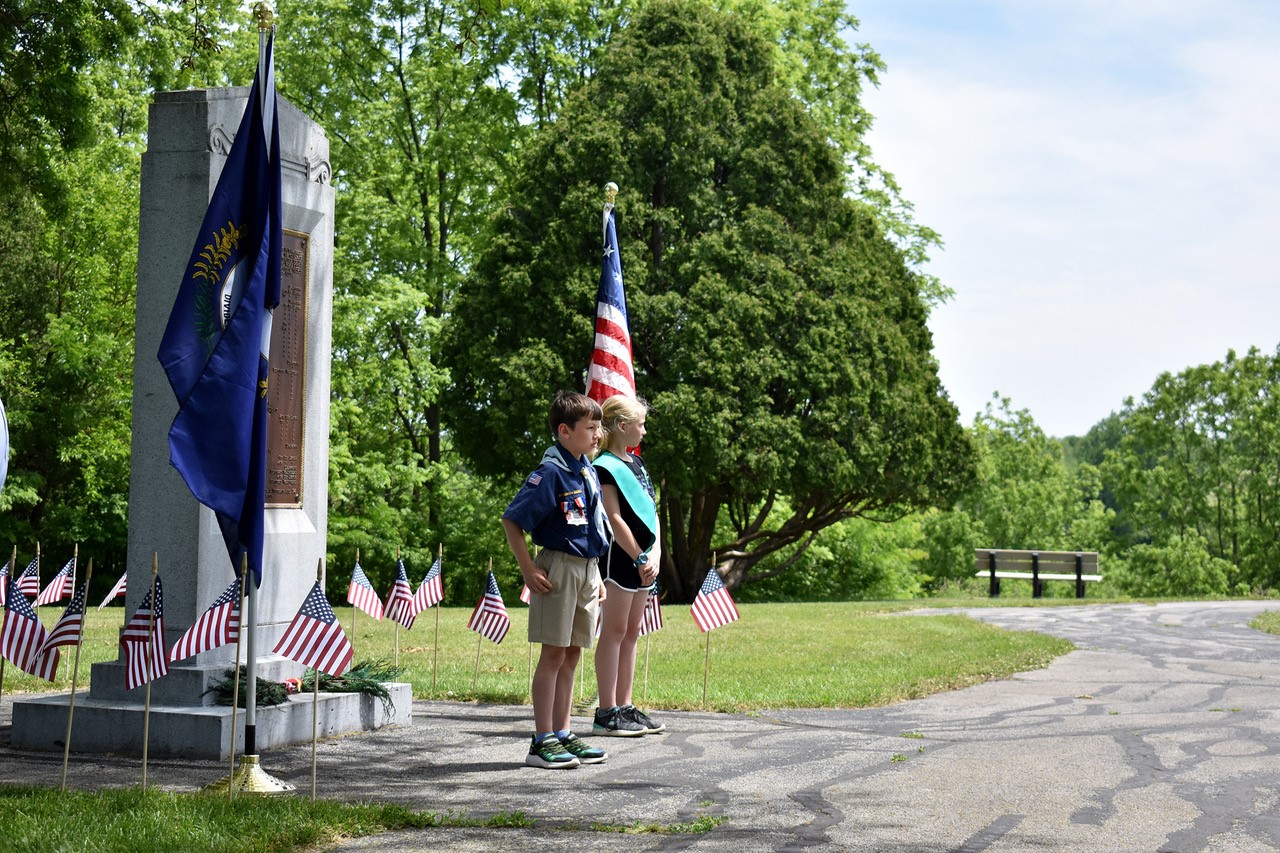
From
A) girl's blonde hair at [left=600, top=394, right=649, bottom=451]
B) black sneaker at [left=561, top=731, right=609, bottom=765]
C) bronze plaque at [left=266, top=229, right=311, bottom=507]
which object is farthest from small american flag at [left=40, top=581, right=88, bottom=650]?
girl's blonde hair at [left=600, top=394, right=649, bottom=451]

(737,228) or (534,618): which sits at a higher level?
(737,228)

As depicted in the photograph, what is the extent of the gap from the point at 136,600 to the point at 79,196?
2368cm

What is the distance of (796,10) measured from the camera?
30969 mm

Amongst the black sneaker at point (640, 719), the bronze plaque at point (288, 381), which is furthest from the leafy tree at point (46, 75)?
the black sneaker at point (640, 719)

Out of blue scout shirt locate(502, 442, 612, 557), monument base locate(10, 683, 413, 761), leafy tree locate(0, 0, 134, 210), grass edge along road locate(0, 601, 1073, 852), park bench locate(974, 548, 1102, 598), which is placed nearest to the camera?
grass edge along road locate(0, 601, 1073, 852)

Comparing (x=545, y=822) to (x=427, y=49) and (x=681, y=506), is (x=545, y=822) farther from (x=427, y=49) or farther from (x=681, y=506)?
(x=427, y=49)

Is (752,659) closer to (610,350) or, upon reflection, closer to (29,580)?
(610,350)

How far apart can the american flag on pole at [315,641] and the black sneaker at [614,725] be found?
89.1 inches

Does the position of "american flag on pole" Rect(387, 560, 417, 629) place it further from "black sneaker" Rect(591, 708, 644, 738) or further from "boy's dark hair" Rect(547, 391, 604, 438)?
"boy's dark hair" Rect(547, 391, 604, 438)

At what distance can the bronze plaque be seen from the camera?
8.16 metres

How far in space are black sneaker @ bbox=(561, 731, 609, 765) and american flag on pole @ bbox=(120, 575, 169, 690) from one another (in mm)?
1997

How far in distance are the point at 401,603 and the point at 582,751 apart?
3.32 meters

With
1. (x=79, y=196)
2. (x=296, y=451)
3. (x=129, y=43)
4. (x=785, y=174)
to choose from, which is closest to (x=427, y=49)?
(x=79, y=196)

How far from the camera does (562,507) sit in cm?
663
